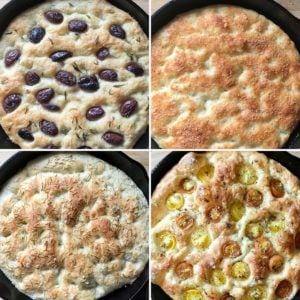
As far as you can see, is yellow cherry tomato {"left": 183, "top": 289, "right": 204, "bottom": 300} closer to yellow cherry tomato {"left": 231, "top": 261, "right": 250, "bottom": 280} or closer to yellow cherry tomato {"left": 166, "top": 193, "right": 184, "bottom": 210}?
yellow cherry tomato {"left": 231, "top": 261, "right": 250, "bottom": 280}

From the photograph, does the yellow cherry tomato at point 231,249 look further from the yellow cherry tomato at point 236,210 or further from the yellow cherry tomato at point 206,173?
the yellow cherry tomato at point 206,173

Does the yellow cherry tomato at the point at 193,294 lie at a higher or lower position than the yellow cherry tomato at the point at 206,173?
lower

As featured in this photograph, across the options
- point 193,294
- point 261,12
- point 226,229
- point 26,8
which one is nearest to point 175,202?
point 226,229

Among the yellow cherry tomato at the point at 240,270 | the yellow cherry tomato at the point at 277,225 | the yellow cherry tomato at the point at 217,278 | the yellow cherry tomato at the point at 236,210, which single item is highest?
the yellow cherry tomato at the point at 236,210

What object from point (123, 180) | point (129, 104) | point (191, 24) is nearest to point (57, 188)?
point (123, 180)

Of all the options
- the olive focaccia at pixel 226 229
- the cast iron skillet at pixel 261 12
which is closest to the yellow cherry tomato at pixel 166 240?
the olive focaccia at pixel 226 229

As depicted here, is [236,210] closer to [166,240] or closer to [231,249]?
[231,249]
